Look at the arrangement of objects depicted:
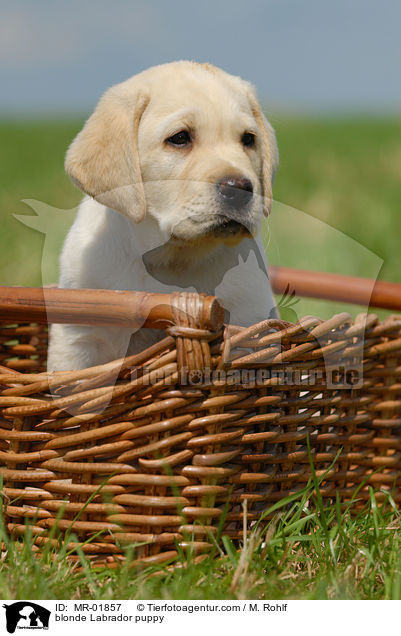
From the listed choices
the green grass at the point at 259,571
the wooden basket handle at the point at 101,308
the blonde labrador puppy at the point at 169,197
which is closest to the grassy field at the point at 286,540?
the green grass at the point at 259,571

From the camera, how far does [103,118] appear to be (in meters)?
2.43

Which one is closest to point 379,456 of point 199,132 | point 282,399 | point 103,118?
point 282,399

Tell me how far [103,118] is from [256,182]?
1.88 feet

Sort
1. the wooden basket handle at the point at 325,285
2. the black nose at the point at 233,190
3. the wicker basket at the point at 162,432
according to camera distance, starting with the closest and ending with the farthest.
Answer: the wicker basket at the point at 162,432
the black nose at the point at 233,190
the wooden basket handle at the point at 325,285

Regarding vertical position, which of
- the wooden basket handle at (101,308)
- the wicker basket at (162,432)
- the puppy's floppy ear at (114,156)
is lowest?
the wicker basket at (162,432)

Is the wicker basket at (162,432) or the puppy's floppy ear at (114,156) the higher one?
the puppy's floppy ear at (114,156)

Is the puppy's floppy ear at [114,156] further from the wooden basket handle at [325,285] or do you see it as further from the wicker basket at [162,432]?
the wooden basket handle at [325,285]

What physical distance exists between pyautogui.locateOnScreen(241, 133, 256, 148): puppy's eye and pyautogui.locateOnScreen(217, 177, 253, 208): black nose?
1.14 feet

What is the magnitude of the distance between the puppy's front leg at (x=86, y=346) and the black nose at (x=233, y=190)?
1.96 feet

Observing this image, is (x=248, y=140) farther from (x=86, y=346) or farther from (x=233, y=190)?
(x=86, y=346)

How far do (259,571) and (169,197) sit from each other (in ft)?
3.87

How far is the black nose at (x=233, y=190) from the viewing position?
85.1 inches
